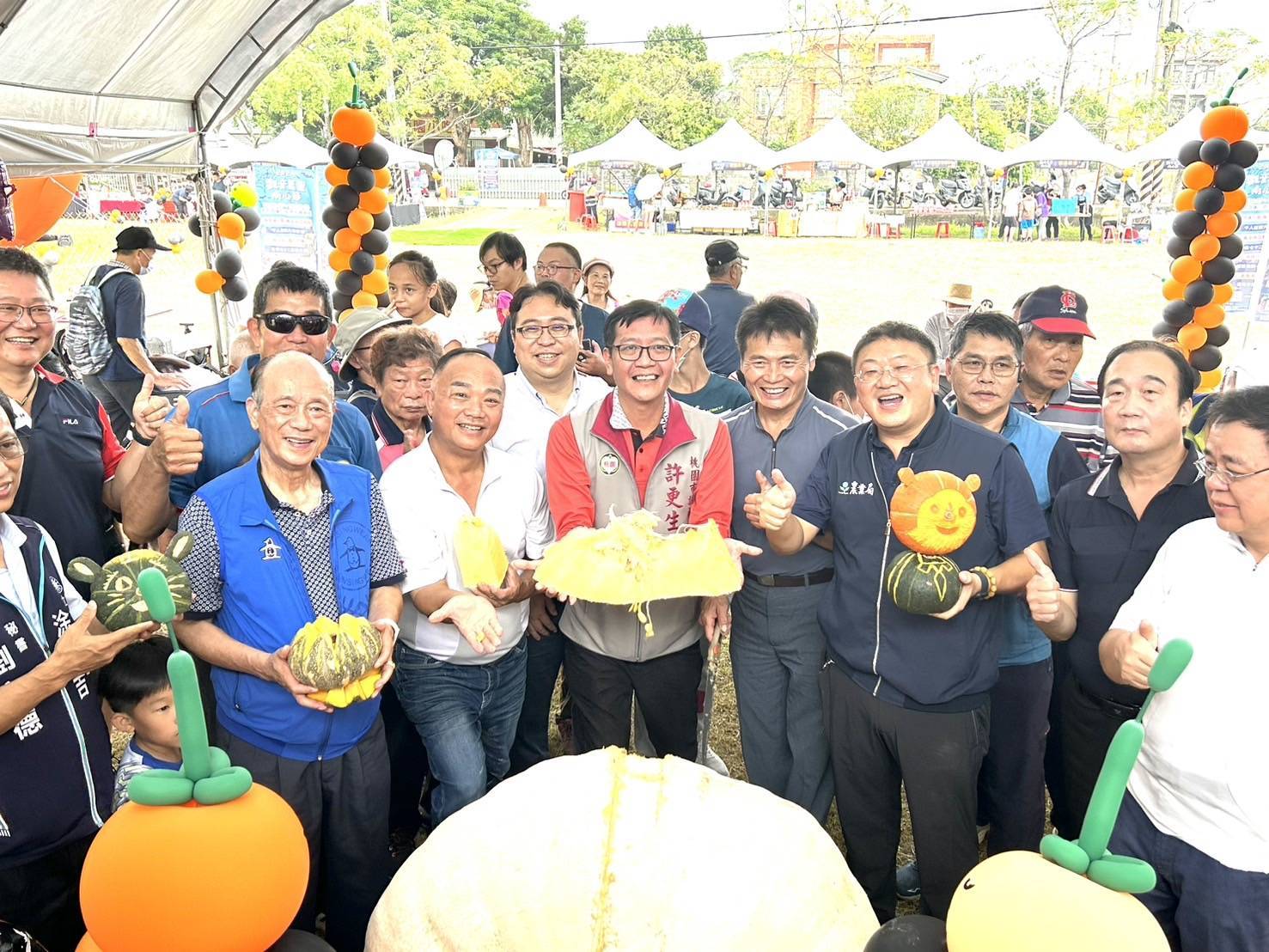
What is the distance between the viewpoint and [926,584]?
3.00 meters

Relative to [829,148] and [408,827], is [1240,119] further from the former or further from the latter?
[829,148]

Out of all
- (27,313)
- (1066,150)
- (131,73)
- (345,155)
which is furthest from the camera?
(1066,150)

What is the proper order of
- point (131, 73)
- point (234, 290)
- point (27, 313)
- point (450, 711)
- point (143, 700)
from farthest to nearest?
point (234, 290)
point (131, 73)
point (450, 711)
point (27, 313)
point (143, 700)

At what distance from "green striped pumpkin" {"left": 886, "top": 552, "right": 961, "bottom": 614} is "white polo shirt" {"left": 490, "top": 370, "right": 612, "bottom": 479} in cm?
179

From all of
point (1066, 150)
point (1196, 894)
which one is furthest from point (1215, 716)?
point (1066, 150)

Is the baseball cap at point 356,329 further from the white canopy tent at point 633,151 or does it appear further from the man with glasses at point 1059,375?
the white canopy tent at point 633,151

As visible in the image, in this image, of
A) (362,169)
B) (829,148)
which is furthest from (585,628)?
(829,148)

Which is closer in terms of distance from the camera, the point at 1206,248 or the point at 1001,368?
the point at 1001,368

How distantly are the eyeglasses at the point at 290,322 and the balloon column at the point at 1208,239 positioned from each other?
8.43 meters

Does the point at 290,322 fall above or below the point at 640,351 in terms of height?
above

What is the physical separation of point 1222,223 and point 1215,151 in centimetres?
71

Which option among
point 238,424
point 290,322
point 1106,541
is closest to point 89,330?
point 290,322

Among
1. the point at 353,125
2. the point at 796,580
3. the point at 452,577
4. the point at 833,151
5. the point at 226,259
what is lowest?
the point at 796,580

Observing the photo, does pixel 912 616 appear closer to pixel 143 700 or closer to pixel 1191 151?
pixel 143 700
